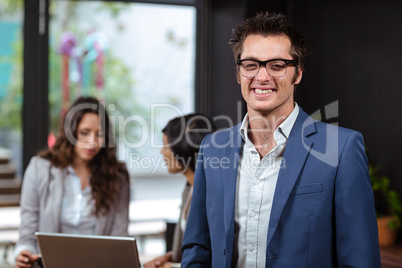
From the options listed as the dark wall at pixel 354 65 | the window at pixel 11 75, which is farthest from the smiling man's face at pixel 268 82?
the window at pixel 11 75

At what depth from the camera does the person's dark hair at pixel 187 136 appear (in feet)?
8.38

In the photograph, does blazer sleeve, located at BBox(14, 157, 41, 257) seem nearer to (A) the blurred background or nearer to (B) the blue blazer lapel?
(A) the blurred background

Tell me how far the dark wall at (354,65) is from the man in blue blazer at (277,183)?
1.94 meters

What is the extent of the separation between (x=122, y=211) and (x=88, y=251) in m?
0.90

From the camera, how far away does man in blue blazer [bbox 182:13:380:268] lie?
4.88 ft

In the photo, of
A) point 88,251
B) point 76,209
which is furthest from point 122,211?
point 88,251

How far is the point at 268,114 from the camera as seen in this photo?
1.65 m

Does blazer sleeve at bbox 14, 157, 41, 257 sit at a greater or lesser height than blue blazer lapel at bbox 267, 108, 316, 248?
lesser

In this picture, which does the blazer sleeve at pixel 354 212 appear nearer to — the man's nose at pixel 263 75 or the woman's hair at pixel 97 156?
the man's nose at pixel 263 75

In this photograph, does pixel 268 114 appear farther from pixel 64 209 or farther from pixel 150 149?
pixel 150 149

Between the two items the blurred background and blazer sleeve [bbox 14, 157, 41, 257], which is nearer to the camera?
blazer sleeve [bbox 14, 157, 41, 257]

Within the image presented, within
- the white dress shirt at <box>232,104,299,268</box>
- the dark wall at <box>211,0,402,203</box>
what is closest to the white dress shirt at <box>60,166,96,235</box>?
the white dress shirt at <box>232,104,299,268</box>

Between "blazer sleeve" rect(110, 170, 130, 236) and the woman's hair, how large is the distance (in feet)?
0.10

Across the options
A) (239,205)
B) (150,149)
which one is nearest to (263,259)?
(239,205)
